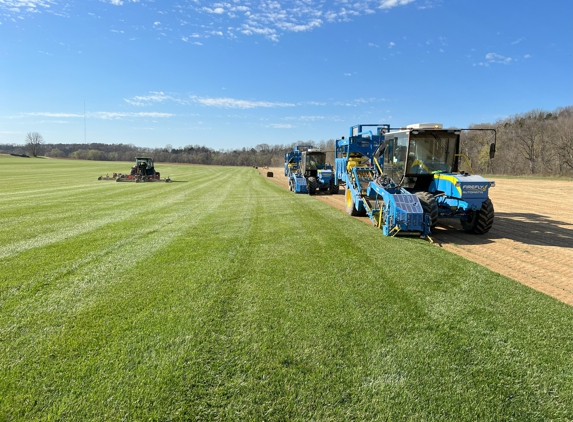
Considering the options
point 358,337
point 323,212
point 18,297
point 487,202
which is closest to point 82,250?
point 18,297

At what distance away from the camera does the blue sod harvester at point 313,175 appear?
768 inches

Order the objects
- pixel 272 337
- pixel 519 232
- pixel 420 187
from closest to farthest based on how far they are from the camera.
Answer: pixel 272 337 < pixel 519 232 < pixel 420 187

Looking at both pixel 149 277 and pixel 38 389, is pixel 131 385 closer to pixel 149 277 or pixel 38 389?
pixel 38 389

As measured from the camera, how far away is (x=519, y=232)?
9195 mm

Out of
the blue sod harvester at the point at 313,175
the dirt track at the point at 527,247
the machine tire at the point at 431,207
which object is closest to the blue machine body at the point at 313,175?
the blue sod harvester at the point at 313,175

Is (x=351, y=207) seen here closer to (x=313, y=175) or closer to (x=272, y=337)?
(x=272, y=337)

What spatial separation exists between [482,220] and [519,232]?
1.66 metres

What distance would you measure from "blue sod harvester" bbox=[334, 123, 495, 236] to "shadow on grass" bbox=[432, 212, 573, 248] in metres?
0.43

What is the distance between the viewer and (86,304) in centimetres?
409

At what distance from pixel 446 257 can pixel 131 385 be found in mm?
5955

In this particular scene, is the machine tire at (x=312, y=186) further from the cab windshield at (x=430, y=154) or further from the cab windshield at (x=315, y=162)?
the cab windshield at (x=430, y=154)

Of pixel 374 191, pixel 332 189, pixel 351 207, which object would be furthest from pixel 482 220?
pixel 332 189

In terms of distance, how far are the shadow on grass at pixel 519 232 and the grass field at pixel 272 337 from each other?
2.37 metres

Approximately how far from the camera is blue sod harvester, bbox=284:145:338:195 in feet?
64.0
